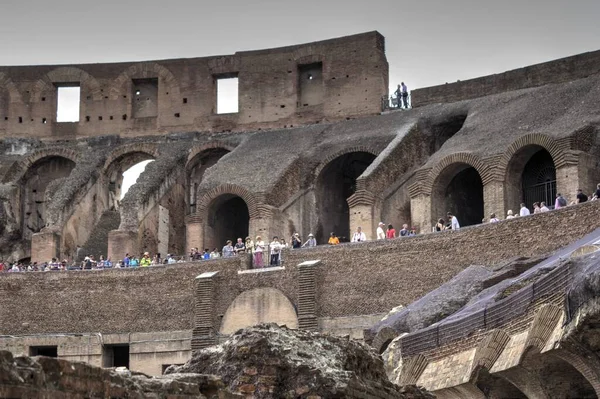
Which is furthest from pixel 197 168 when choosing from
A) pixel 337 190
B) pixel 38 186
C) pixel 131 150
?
pixel 38 186

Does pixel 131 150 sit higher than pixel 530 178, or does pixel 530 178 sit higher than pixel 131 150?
pixel 131 150

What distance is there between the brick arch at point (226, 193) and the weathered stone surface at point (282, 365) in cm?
2510

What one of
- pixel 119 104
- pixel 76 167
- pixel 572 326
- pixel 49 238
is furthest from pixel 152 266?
pixel 572 326

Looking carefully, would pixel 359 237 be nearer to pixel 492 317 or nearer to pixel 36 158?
pixel 492 317

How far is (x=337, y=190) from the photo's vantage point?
41.0 meters

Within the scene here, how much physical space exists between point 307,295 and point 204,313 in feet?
10.2

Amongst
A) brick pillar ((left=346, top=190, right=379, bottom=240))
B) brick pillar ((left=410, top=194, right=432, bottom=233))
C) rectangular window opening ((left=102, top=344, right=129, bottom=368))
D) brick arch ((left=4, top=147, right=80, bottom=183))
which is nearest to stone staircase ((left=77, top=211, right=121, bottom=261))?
brick arch ((left=4, top=147, right=80, bottom=183))

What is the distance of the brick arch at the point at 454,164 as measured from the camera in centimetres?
3412

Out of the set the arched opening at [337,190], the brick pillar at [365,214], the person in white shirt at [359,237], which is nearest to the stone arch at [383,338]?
the person in white shirt at [359,237]

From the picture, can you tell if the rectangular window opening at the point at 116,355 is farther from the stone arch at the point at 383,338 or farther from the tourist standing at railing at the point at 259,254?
the stone arch at the point at 383,338

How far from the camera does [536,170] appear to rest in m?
35.3

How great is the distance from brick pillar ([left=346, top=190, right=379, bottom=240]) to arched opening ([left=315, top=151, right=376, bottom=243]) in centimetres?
370

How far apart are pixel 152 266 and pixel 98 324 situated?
2.27m

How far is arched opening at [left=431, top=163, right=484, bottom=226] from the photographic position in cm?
3550
